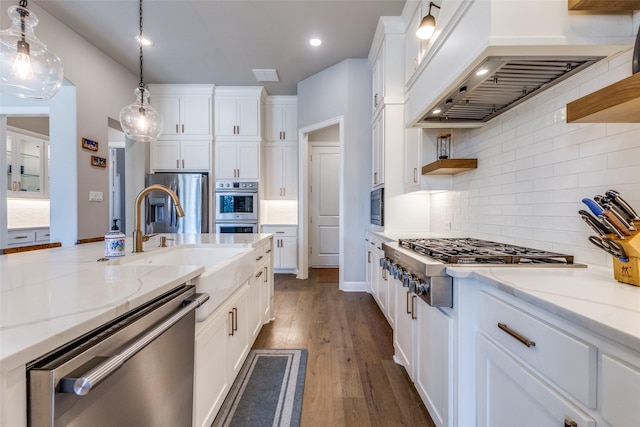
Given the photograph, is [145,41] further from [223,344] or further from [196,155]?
[223,344]

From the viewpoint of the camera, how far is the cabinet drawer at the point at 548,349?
698 mm

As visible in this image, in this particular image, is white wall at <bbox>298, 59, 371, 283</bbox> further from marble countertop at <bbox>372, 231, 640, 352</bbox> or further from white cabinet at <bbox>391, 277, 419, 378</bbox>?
marble countertop at <bbox>372, 231, 640, 352</bbox>

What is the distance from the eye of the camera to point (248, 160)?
4844mm

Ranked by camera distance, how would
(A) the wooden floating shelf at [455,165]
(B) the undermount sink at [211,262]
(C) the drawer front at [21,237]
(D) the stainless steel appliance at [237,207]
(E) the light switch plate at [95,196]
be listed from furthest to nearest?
1. (D) the stainless steel appliance at [237,207]
2. (C) the drawer front at [21,237]
3. (E) the light switch plate at [95,196]
4. (A) the wooden floating shelf at [455,165]
5. (B) the undermount sink at [211,262]

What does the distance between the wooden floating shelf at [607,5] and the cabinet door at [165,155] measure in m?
4.91

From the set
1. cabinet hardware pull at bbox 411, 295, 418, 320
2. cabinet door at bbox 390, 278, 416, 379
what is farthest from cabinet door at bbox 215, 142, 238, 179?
cabinet hardware pull at bbox 411, 295, 418, 320

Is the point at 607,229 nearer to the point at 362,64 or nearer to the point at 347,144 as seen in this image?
the point at 347,144

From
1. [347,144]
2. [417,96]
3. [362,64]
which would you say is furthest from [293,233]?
[417,96]

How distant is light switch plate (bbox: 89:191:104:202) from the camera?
3561 millimetres

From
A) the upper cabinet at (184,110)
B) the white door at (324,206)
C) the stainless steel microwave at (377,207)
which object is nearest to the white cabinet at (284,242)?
the white door at (324,206)

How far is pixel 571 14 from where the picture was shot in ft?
3.92

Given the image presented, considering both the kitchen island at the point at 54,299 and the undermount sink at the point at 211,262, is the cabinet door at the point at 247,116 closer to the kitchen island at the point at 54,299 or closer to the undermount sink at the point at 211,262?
the undermount sink at the point at 211,262

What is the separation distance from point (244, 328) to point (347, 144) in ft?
9.03

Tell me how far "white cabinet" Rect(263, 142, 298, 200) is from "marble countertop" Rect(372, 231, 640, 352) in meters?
4.14
